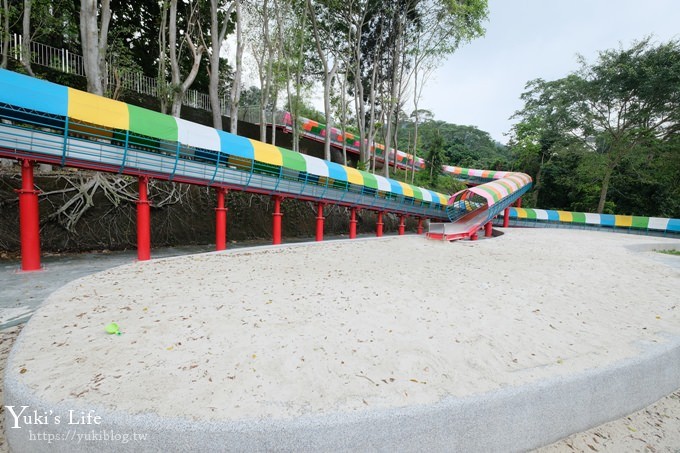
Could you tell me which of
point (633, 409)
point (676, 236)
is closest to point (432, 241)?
point (633, 409)

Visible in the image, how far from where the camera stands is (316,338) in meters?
3.23

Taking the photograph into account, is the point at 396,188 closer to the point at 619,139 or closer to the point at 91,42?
the point at 91,42

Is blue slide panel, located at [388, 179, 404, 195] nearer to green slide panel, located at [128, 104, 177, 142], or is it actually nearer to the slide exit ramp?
the slide exit ramp

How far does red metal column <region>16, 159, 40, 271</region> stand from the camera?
19.6 feet

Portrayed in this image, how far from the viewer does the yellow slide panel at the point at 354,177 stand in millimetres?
11961

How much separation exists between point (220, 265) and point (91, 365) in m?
4.16

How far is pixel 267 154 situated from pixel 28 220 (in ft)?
18.4

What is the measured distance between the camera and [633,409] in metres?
2.80

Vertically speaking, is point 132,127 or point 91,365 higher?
point 132,127

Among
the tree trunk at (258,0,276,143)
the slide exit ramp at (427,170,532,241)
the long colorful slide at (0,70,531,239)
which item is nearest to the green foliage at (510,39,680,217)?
the slide exit ramp at (427,170,532,241)

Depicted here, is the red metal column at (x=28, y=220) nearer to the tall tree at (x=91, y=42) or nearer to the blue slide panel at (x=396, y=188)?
the tall tree at (x=91, y=42)

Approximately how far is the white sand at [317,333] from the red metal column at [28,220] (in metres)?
1.93

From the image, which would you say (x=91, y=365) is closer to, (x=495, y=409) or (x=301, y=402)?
(x=301, y=402)

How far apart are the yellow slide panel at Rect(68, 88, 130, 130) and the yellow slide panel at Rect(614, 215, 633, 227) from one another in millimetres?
26461
